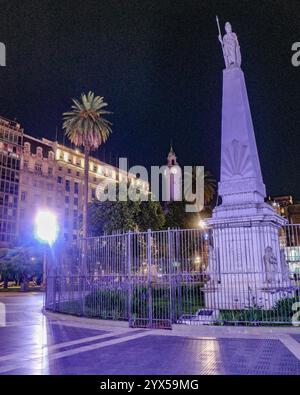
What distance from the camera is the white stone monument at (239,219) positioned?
627 inches

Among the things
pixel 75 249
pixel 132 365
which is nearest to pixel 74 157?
pixel 75 249

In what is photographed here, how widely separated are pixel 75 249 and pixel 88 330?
16.8ft

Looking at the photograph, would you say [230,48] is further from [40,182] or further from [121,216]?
[40,182]

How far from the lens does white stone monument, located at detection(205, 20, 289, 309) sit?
52.2 ft

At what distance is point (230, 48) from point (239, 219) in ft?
30.0

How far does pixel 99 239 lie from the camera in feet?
54.2

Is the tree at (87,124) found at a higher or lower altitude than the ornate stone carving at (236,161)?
higher

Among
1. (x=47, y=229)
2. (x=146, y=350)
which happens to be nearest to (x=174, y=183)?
(x=47, y=229)

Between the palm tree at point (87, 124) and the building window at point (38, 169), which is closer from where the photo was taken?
the palm tree at point (87, 124)

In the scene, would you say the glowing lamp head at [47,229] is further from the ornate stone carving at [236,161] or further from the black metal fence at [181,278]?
the ornate stone carving at [236,161]

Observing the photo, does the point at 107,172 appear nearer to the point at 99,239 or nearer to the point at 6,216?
the point at 6,216

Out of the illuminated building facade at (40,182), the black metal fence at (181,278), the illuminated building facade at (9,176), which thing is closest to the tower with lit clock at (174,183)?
the illuminated building facade at (40,182)

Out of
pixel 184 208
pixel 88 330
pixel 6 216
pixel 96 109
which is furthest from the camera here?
pixel 6 216

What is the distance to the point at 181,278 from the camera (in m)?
14.4
